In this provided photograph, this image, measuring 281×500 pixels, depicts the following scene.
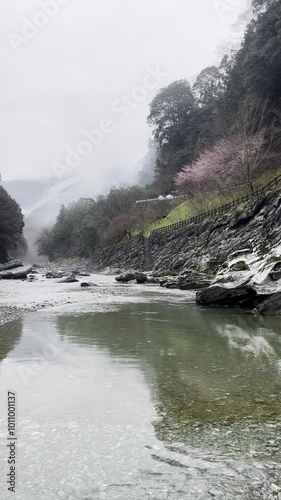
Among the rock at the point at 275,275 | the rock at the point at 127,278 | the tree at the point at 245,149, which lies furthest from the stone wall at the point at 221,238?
the tree at the point at 245,149

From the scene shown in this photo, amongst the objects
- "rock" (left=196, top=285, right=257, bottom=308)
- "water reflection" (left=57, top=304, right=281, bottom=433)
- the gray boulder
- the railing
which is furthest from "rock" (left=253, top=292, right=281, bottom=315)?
the railing

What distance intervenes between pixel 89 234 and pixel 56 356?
75.7 meters

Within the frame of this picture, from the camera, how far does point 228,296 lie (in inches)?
640

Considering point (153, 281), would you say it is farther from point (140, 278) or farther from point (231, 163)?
point (231, 163)

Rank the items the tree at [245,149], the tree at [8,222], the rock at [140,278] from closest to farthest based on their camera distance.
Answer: the rock at [140,278] → the tree at [245,149] → the tree at [8,222]

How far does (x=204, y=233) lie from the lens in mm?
37562

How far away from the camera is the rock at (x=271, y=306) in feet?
44.4

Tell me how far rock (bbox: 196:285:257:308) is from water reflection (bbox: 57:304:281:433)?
69.4 inches

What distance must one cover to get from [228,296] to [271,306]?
108 inches

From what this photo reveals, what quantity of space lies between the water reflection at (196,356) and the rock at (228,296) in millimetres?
1762

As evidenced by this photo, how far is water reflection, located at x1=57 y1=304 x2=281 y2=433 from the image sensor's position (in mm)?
4809

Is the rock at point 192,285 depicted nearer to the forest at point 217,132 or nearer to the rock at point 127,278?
the rock at point 127,278

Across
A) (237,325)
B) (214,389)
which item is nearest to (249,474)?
(214,389)

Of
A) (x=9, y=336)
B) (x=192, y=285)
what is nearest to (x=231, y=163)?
(x=192, y=285)
